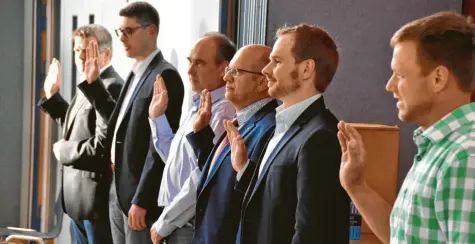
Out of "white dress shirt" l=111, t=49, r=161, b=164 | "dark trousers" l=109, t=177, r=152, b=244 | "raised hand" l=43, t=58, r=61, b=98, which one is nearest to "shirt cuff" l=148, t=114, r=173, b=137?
"white dress shirt" l=111, t=49, r=161, b=164

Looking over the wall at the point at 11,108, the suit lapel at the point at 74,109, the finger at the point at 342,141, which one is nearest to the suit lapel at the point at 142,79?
the suit lapel at the point at 74,109

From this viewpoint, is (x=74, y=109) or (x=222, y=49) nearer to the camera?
(x=222, y=49)

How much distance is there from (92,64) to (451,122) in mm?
2376

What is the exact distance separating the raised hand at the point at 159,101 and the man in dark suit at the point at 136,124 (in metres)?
0.05

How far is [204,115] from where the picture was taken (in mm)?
2764

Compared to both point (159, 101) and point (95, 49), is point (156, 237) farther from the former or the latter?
point (95, 49)

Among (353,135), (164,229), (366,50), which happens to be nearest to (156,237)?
(164,229)

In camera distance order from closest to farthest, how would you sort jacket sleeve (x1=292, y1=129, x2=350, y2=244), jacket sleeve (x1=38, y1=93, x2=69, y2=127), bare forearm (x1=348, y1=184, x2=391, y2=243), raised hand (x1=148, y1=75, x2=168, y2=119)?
1. bare forearm (x1=348, y1=184, x2=391, y2=243)
2. jacket sleeve (x1=292, y1=129, x2=350, y2=244)
3. raised hand (x1=148, y1=75, x2=168, y2=119)
4. jacket sleeve (x1=38, y1=93, x2=69, y2=127)

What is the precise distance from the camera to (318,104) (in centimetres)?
227

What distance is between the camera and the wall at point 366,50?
330 cm

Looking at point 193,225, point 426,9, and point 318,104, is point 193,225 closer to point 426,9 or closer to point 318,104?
point 318,104

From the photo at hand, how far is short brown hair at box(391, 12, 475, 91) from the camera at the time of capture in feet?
5.35

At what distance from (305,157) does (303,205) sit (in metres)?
0.13

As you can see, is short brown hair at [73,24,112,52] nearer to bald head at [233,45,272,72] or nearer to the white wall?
the white wall
